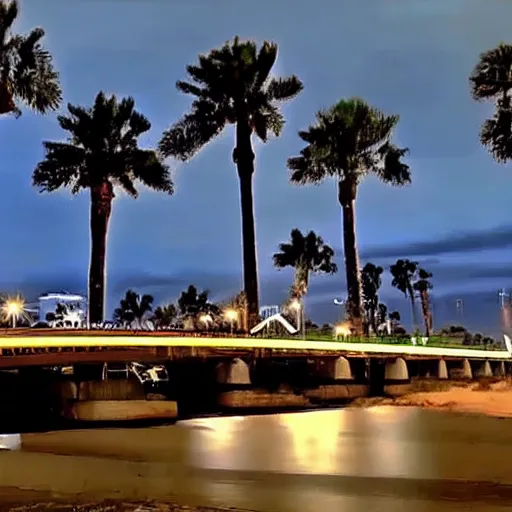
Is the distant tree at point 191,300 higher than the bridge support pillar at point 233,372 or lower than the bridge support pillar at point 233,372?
higher

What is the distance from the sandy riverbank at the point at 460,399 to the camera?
121ft

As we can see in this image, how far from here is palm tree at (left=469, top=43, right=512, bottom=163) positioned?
4359 centimetres

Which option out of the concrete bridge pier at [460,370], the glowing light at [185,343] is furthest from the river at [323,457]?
the concrete bridge pier at [460,370]

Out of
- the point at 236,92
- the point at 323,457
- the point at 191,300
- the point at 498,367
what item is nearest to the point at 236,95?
the point at 236,92

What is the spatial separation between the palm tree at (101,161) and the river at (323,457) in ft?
46.3

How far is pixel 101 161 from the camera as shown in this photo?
140 ft

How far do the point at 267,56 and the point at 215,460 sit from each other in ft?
100

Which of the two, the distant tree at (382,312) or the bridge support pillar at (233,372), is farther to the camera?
the distant tree at (382,312)

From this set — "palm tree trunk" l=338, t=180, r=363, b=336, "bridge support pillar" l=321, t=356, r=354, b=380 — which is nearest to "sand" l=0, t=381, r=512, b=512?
"bridge support pillar" l=321, t=356, r=354, b=380

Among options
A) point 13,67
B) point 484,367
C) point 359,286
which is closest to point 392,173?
point 359,286

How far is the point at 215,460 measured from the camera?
19.6 m

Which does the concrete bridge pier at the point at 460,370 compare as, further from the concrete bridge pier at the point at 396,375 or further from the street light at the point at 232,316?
the street light at the point at 232,316

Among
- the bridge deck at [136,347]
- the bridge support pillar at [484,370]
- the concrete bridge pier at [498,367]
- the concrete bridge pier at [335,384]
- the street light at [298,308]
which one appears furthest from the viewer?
the concrete bridge pier at [498,367]

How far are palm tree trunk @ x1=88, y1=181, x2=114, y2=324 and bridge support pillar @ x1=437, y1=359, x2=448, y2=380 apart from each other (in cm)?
2337
